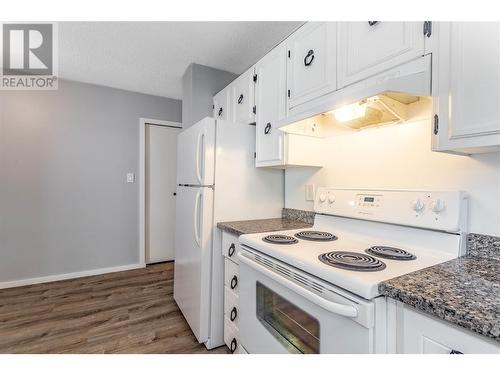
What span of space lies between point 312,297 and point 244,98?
1.70 meters

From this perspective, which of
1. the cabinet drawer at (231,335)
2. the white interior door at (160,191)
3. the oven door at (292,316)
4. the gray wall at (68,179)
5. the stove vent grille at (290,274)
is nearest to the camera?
the oven door at (292,316)

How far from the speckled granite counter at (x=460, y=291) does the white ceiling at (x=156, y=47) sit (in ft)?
6.02

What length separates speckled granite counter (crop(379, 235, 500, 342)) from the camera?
59cm

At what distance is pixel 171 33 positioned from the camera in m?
1.98

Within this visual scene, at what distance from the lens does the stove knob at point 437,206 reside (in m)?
1.08

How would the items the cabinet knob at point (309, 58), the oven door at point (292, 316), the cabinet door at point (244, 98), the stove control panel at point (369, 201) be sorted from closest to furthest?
the oven door at point (292, 316) → the stove control panel at point (369, 201) → the cabinet knob at point (309, 58) → the cabinet door at point (244, 98)

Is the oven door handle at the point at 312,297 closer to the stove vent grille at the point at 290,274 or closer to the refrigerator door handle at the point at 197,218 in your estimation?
the stove vent grille at the point at 290,274

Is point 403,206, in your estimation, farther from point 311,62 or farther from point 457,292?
point 311,62

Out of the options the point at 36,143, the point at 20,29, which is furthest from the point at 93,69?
the point at 36,143

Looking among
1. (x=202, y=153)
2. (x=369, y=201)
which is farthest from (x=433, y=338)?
(x=202, y=153)

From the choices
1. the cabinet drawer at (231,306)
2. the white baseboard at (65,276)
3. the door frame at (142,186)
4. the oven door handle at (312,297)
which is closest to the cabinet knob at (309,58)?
the oven door handle at (312,297)

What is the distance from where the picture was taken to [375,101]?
47.1 inches

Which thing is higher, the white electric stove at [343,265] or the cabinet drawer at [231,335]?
the white electric stove at [343,265]

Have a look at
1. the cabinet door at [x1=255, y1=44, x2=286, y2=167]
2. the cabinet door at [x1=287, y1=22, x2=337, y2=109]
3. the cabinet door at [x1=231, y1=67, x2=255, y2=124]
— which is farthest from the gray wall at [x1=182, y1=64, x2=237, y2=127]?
the cabinet door at [x1=287, y1=22, x2=337, y2=109]
